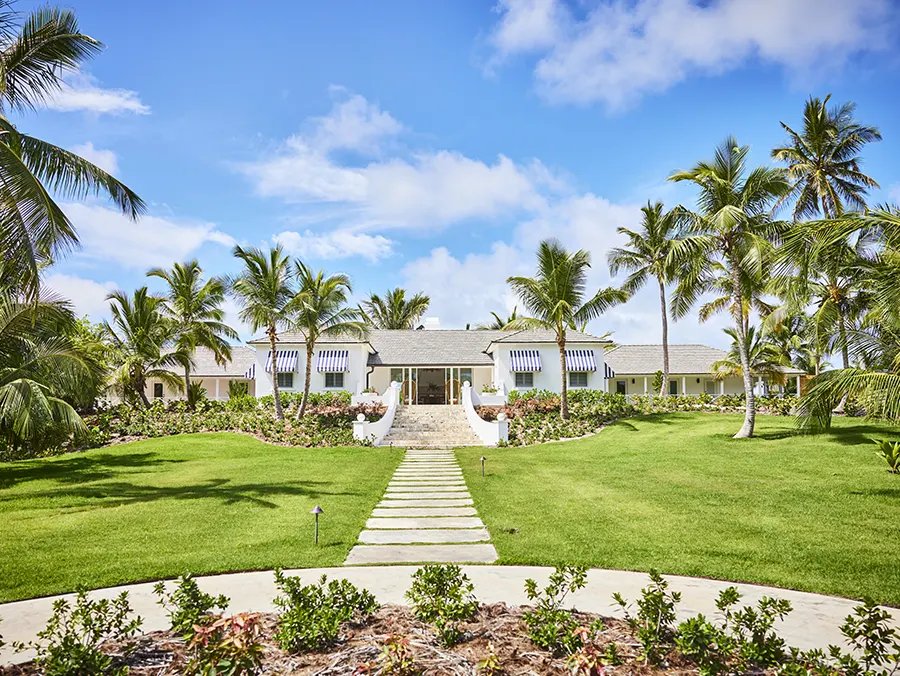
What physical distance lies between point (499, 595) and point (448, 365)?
27522 millimetres

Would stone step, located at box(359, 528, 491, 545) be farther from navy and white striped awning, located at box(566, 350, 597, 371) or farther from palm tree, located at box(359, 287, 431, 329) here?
palm tree, located at box(359, 287, 431, 329)

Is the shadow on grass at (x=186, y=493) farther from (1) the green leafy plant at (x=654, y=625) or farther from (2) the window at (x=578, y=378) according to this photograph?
(2) the window at (x=578, y=378)

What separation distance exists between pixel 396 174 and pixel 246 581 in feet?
36.8

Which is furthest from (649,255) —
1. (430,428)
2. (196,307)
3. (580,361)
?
(196,307)

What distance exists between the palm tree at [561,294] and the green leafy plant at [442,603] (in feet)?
64.9

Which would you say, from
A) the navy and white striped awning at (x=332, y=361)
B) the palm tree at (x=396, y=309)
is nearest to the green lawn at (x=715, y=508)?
the navy and white striped awning at (x=332, y=361)

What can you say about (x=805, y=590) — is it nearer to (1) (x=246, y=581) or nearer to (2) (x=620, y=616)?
(2) (x=620, y=616)

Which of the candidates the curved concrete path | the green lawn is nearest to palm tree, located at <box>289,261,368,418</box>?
the green lawn

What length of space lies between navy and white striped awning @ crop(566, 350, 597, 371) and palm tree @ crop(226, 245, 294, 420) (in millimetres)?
15804

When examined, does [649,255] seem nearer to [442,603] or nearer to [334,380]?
[334,380]

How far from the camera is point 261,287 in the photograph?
25.1 metres

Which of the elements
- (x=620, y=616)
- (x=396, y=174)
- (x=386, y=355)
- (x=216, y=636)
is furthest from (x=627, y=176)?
(x=386, y=355)

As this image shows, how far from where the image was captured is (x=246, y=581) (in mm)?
6371

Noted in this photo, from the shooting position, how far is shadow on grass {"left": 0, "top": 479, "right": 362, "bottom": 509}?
1127 centimetres
